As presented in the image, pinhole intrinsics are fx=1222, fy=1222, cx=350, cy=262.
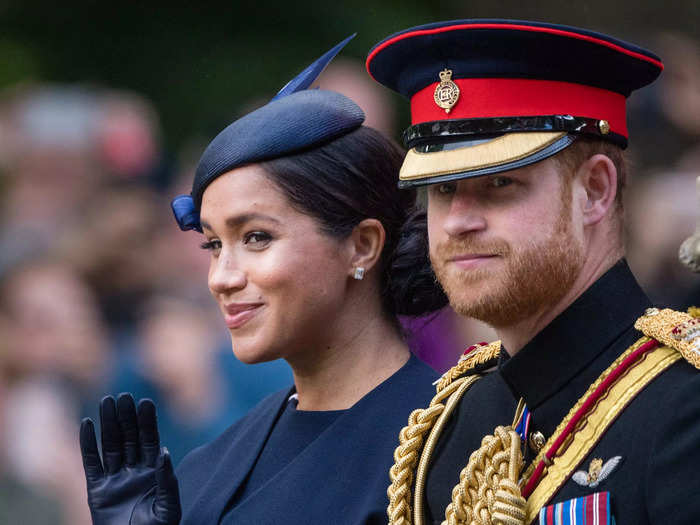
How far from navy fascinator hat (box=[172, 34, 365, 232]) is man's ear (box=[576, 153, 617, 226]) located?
1.03 metres

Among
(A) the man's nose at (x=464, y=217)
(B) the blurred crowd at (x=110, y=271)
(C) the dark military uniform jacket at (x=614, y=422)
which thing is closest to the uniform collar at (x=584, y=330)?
(C) the dark military uniform jacket at (x=614, y=422)

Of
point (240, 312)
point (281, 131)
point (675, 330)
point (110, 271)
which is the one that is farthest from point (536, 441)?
point (110, 271)

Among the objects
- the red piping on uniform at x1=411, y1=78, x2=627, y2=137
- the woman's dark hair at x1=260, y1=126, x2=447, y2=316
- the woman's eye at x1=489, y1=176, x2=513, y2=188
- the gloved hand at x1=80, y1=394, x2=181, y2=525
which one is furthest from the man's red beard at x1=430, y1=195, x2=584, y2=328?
the gloved hand at x1=80, y1=394, x2=181, y2=525

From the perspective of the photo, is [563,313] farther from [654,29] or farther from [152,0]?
[152,0]

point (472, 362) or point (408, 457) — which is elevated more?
point (472, 362)

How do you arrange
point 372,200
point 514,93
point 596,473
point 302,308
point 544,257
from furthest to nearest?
point 372,200 < point 302,308 < point 514,93 < point 544,257 < point 596,473

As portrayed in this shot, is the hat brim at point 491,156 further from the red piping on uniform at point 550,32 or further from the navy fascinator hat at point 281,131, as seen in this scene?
the navy fascinator hat at point 281,131

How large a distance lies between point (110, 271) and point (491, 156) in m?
3.84

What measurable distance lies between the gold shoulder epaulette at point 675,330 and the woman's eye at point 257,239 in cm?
114

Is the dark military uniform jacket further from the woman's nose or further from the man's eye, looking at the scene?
the woman's nose

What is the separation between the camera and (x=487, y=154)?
2443 mm

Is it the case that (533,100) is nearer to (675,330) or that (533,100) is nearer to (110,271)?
(675,330)

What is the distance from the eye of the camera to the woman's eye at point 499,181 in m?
2.45

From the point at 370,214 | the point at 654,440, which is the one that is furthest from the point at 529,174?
the point at 370,214
